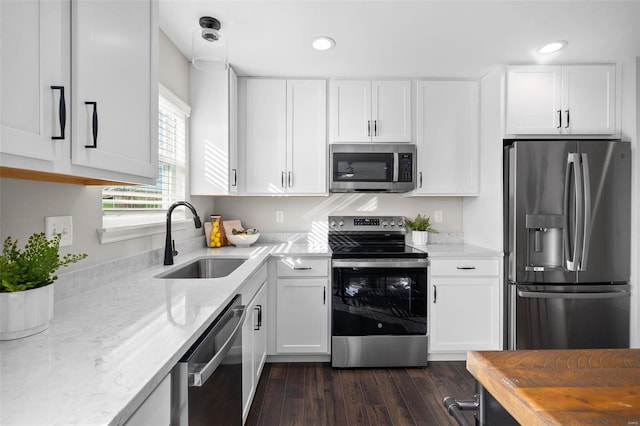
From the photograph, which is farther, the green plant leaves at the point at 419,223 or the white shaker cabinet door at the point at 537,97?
the green plant leaves at the point at 419,223

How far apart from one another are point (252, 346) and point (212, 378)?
928 millimetres

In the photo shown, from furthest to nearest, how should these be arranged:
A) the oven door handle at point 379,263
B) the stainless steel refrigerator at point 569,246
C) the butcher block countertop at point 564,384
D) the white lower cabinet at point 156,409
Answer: the oven door handle at point 379,263, the stainless steel refrigerator at point 569,246, the white lower cabinet at point 156,409, the butcher block countertop at point 564,384

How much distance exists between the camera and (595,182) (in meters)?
2.49

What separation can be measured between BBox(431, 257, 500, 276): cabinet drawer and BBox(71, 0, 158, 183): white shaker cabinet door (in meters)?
2.12

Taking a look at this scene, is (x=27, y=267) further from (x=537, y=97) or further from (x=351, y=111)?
(x=537, y=97)

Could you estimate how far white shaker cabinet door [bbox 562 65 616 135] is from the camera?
2664mm

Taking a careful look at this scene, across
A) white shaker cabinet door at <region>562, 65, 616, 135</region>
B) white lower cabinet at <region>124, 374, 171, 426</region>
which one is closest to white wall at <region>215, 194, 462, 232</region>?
white shaker cabinet door at <region>562, 65, 616, 135</region>

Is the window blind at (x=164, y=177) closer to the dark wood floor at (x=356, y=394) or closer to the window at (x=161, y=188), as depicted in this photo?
the window at (x=161, y=188)

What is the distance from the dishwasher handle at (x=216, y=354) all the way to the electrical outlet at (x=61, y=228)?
698 millimetres

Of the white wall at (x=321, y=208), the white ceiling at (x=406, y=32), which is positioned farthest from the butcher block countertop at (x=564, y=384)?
the white wall at (x=321, y=208)

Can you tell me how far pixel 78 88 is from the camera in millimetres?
954

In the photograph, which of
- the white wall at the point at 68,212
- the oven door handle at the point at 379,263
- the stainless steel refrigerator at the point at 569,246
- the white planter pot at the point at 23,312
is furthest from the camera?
the oven door handle at the point at 379,263

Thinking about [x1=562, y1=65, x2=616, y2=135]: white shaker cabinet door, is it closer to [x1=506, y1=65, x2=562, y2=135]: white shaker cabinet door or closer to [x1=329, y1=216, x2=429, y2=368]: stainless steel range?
[x1=506, y1=65, x2=562, y2=135]: white shaker cabinet door

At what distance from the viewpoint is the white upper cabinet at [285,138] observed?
2916 millimetres
